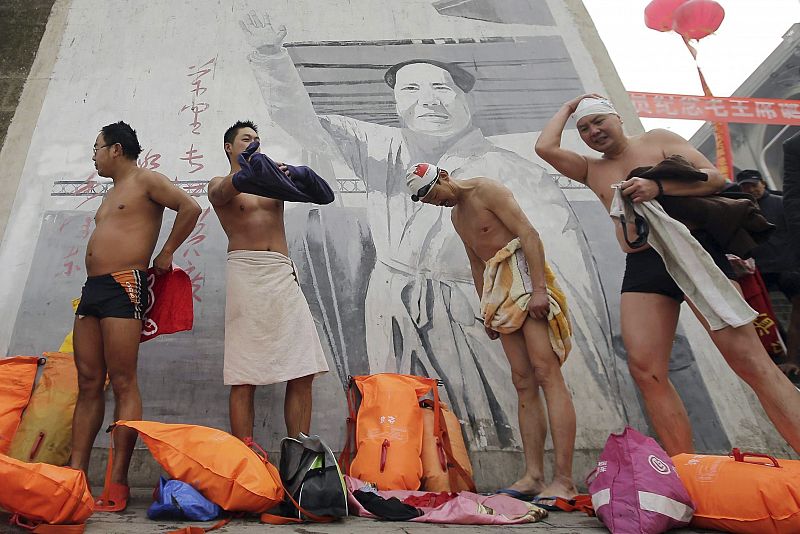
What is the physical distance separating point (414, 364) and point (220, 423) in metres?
1.13

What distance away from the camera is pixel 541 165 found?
13.5 ft

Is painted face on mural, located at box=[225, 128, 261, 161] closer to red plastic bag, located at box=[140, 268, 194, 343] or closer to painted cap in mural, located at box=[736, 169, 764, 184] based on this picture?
red plastic bag, located at box=[140, 268, 194, 343]

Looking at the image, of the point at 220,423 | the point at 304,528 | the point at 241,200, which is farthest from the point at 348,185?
the point at 304,528

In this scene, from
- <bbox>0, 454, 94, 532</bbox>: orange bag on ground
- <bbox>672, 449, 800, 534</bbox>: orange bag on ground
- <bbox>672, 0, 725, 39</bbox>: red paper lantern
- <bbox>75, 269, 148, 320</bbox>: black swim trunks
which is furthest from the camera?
<bbox>672, 0, 725, 39</bbox>: red paper lantern

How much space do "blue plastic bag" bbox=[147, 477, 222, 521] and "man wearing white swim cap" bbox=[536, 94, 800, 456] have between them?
1821 millimetres

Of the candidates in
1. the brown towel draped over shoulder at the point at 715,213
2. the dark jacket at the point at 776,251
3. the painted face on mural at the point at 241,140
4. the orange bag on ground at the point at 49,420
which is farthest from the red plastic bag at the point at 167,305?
the dark jacket at the point at 776,251

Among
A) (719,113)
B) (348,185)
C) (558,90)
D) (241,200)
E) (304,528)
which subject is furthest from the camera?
(719,113)

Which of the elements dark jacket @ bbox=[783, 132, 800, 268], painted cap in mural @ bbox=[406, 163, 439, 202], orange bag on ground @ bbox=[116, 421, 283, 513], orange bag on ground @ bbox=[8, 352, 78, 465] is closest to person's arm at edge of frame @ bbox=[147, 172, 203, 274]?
orange bag on ground @ bbox=[8, 352, 78, 465]

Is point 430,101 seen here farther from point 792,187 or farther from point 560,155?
point 792,187

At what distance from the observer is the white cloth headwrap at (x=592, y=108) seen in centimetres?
288

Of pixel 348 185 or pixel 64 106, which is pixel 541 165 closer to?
pixel 348 185

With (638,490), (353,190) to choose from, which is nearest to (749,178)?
(353,190)

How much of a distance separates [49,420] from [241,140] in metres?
1.70

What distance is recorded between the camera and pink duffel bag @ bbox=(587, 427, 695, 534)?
1800mm
